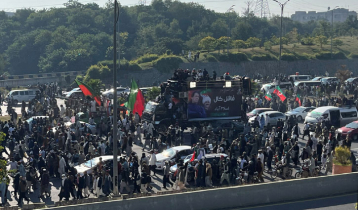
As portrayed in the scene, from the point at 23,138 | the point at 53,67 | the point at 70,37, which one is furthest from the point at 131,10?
the point at 23,138

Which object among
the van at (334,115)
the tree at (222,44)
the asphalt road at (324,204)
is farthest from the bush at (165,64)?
the asphalt road at (324,204)

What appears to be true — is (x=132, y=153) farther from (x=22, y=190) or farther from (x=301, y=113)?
(x=301, y=113)

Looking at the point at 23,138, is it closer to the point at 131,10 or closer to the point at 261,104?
the point at 261,104

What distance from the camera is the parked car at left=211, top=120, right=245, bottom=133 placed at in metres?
31.7

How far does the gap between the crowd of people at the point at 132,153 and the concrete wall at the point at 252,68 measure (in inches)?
1152

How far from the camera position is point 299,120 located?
125 ft

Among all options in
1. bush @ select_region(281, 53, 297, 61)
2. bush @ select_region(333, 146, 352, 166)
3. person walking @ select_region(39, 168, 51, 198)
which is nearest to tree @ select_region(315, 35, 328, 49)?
bush @ select_region(281, 53, 297, 61)

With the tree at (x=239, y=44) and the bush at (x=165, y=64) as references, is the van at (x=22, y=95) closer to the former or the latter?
the bush at (x=165, y=64)

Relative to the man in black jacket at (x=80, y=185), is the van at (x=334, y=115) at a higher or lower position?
higher

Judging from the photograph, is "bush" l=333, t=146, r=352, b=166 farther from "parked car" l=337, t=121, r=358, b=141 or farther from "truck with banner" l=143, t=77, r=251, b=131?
"truck with banner" l=143, t=77, r=251, b=131

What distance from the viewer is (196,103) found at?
32.6 meters

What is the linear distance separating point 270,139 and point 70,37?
2860 inches

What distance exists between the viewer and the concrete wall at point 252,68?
216 feet

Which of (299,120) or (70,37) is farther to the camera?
(70,37)
